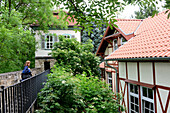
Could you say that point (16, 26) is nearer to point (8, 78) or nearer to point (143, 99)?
point (8, 78)

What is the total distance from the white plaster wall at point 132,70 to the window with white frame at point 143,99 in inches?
16.6

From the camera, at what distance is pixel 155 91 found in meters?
6.73

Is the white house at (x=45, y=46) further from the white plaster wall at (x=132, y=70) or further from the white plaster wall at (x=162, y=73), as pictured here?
the white plaster wall at (x=162, y=73)

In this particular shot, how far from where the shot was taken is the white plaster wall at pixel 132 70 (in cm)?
826

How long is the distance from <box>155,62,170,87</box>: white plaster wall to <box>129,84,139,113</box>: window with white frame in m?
1.90

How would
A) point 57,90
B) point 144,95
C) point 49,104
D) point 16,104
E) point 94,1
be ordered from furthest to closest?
point 144,95
point 57,90
point 49,104
point 94,1
point 16,104

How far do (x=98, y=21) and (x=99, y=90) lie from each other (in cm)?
346

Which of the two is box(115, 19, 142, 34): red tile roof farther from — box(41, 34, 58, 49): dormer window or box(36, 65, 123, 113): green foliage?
box(41, 34, 58, 49): dormer window

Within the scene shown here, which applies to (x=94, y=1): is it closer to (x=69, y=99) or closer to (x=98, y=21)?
(x=98, y=21)

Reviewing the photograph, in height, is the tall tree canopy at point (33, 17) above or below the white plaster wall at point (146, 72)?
above

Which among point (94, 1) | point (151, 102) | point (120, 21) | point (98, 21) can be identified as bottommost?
point (151, 102)

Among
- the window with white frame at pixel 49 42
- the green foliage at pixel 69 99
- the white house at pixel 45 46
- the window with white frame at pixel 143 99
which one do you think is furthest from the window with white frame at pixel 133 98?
the window with white frame at pixel 49 42

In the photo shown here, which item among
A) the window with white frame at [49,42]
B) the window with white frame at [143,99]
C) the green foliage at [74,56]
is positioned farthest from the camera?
the window with white frame at [49,42]

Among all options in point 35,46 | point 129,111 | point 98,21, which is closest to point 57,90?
point 98,21
